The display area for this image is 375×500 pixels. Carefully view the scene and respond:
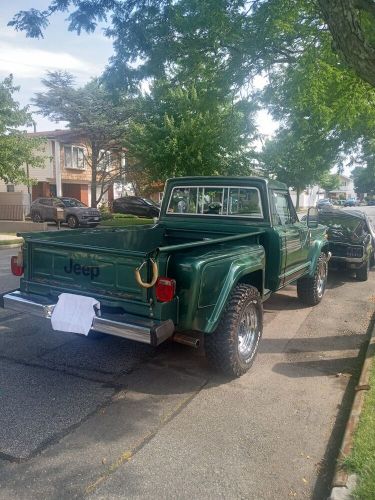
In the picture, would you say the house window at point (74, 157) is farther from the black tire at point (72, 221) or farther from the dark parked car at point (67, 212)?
the black tire at point (72, 221)

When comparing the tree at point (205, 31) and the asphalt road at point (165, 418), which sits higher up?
the tree at point (205, 31)

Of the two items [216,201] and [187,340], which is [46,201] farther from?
[187,340]

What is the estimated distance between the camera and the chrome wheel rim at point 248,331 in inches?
176

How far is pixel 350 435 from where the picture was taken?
10.3 ft

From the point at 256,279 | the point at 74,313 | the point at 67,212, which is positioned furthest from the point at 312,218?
the point at 67,212

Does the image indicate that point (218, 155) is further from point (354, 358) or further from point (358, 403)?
point (358, 403)

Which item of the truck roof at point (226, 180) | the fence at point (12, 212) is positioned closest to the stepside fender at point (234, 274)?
the truck roof at point (226, 180)

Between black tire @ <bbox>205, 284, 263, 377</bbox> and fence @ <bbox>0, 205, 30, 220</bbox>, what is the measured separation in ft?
76.9

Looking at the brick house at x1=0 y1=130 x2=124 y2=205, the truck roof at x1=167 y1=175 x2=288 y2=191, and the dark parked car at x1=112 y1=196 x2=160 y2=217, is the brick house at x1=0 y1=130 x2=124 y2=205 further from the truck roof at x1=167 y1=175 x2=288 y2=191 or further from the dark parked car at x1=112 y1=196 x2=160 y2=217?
the truck roof at x1=167 y1=175 x2=288 y2=191

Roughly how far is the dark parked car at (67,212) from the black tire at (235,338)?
62.0ft

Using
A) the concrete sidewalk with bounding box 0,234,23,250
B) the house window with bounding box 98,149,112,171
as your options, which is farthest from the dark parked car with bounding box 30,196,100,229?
the concrete sidewalk with bounding box 0,234,23,250

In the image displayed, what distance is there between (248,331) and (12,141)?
15.7m

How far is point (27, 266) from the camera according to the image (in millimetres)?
4582

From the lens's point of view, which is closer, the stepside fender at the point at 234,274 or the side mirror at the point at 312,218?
the stepside fender at the point at 234,274
